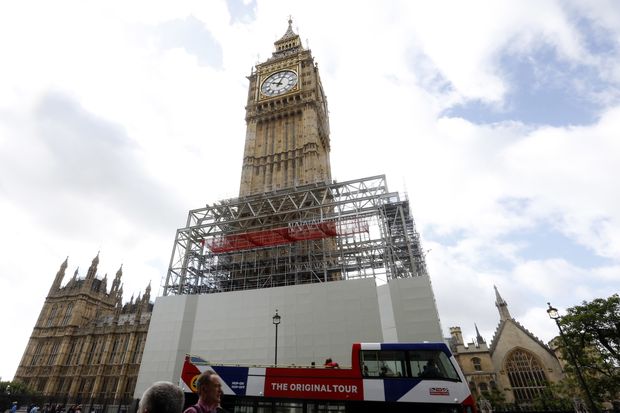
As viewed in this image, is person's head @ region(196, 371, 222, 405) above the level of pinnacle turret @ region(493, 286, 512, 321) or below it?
below

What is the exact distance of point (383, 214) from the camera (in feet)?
83.0

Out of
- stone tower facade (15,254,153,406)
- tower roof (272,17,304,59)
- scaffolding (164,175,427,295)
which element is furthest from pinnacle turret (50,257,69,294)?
tower roof (272,17,304,59)

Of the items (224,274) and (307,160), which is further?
(307,160)

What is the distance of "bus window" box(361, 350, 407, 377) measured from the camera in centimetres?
1000

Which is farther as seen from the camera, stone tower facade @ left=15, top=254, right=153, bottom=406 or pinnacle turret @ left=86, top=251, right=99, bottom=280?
pinnacle turret @ left=86, top=251, right=99, bottom=280

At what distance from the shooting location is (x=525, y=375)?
4125cm

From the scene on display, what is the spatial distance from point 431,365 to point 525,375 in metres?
43.1

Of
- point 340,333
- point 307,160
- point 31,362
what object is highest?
point 307,160

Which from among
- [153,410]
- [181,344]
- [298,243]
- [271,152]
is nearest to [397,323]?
[298,243]

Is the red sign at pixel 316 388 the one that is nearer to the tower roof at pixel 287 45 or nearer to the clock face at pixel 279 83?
the clock face at pixel 279 83

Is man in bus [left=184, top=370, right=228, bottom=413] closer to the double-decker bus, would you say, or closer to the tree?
the double-decker bus

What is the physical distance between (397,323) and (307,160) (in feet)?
66.5

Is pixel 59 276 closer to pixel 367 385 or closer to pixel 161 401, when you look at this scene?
pixel 367 385

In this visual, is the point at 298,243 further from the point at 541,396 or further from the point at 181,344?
the point at 541,396
